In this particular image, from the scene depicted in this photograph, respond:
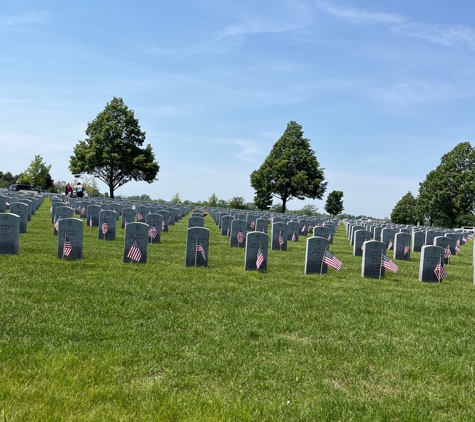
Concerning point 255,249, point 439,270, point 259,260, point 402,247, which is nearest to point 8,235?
point 255,249

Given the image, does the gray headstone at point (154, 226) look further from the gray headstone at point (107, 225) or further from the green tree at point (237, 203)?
the green tree at point (237, 203)

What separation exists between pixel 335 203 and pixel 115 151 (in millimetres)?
36122

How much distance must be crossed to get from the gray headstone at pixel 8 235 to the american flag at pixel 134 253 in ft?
9.05

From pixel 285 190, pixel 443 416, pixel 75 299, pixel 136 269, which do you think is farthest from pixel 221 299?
pixel 285 190

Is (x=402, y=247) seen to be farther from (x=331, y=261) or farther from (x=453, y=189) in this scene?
(x=453, y=189)

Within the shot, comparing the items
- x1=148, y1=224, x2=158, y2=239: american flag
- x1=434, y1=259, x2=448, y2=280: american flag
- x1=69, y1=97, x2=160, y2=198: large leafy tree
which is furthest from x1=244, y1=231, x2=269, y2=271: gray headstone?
x1=69, y1=97, x2=160, y2=198: large leafy tree

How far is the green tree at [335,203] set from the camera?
242 ft

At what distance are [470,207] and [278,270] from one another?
4998 cm

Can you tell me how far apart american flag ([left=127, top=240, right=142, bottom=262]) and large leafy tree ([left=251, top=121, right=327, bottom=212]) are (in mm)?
47474

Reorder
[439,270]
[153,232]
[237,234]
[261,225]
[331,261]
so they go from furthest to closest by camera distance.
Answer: [261,225] → [237,234] → [153,232] → [439,270] → [331,261]

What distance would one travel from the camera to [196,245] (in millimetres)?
11648

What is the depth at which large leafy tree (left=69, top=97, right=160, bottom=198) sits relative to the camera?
54.9 metres

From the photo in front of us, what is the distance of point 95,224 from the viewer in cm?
2097

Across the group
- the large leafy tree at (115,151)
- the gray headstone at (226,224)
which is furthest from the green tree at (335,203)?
the gray headstone at (226,224)
